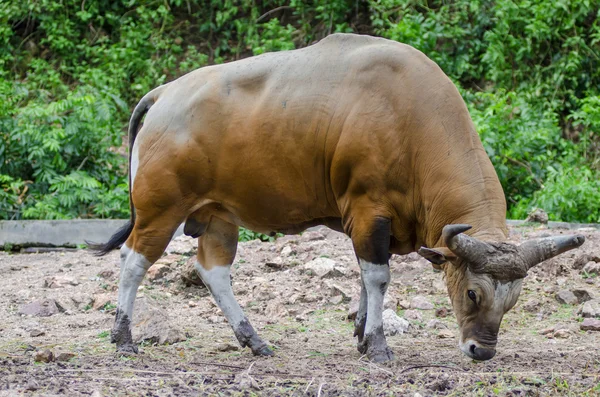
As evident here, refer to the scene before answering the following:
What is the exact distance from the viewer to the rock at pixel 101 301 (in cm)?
845

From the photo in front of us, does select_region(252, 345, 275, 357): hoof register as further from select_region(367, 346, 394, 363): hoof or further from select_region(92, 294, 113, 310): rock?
select_region(92, 294, 113, 310): rock

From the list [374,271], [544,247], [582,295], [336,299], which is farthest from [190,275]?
[544,247]

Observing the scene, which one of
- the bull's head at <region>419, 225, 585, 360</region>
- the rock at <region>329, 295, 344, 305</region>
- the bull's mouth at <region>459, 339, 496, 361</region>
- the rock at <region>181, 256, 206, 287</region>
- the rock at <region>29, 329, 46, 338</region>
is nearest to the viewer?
the bull's head at <region>419, 225, 585, 360</region>

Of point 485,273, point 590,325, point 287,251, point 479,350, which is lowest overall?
point 287,251

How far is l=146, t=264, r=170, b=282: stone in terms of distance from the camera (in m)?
9.12

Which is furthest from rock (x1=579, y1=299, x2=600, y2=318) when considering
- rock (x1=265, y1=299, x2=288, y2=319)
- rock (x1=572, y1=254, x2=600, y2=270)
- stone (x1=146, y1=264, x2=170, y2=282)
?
stone (x1=146, y1=264, x2=170, y2=282)

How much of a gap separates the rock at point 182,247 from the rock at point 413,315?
2.87m

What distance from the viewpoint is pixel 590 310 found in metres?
7.66

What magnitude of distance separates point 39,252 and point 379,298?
646 cm

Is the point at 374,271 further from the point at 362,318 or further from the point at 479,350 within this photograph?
the point at 479,350

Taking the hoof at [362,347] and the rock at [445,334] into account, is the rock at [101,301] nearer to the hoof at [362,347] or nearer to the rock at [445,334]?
the hoof at [362,347]

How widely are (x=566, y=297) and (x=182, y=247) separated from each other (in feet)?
13.8

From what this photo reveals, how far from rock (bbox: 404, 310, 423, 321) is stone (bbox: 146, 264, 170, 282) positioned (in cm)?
268

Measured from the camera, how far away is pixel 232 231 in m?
7.41
